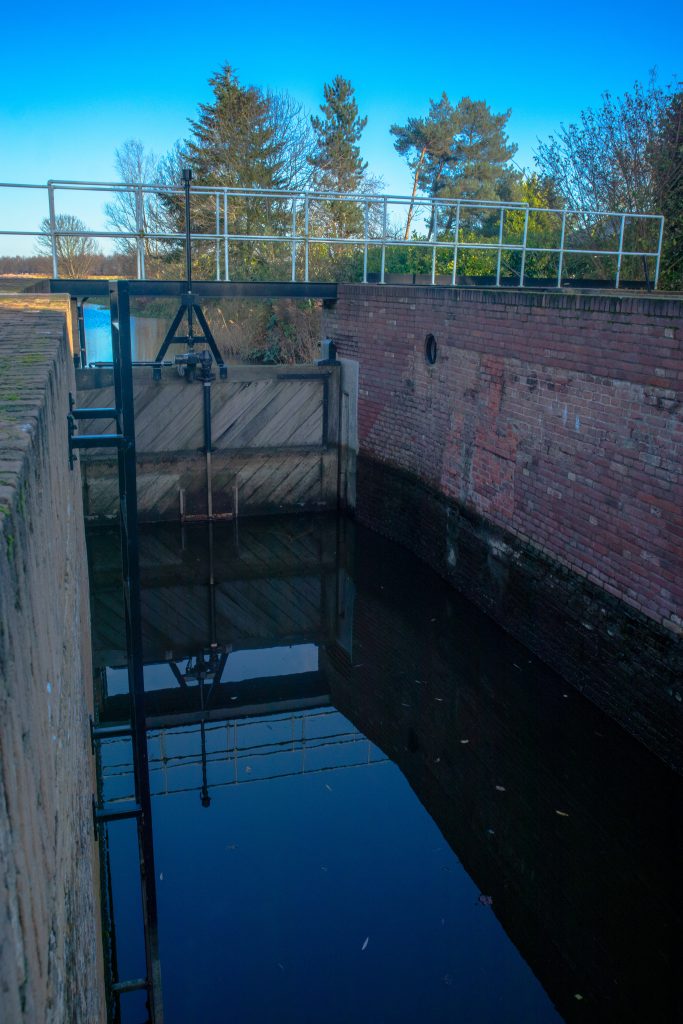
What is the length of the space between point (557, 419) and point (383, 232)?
5287mm

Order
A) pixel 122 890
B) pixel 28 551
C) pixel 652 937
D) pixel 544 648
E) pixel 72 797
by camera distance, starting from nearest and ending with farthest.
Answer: pixel 28 551 < pixel 72 797 < pixel 652 937 < pixel 122 890 < pixel 544 648

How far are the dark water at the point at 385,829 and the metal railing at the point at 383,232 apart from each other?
A: 5.43m

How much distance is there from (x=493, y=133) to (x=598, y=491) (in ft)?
119

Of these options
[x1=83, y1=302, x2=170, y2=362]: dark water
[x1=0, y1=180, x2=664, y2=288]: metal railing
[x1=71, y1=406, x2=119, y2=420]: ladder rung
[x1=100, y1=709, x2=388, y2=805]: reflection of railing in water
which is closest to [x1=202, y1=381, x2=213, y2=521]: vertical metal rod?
[x1=0, y1=180, x2=664, y2=288]: metal railing

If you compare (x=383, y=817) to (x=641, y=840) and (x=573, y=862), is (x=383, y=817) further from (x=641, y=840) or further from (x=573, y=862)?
(x=641, y=840)

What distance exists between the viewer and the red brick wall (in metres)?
6.54

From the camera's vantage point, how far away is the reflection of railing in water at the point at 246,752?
6.52m

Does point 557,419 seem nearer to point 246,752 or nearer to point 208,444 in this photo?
point 246,752

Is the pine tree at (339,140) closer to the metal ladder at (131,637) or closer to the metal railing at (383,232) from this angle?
the metal railing at (383,232)

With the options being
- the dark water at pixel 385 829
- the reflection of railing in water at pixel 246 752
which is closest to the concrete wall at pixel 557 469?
the dark water at pixel 385 829

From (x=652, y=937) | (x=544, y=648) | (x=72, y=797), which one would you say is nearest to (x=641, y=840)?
(x=652, y=937)

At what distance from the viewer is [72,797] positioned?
9.13 ft

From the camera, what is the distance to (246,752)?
691 cm

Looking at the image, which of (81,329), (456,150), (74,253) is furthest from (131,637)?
(456,150)
